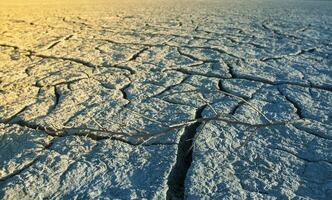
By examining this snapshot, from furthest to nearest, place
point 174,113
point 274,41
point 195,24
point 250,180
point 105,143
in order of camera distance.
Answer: point 195,24 → point 274,41 → point 174,113 → point 105,143 → point 250,180

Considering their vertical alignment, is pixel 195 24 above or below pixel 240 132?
below

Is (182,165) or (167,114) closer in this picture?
(182,165)

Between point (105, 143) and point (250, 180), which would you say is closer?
point (250, 180)

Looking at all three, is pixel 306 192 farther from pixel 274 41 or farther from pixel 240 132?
pixel 274 41

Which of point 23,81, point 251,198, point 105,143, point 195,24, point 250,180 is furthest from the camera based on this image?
point 195,24

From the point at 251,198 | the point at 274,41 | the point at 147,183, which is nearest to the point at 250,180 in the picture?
the point at 251,198
